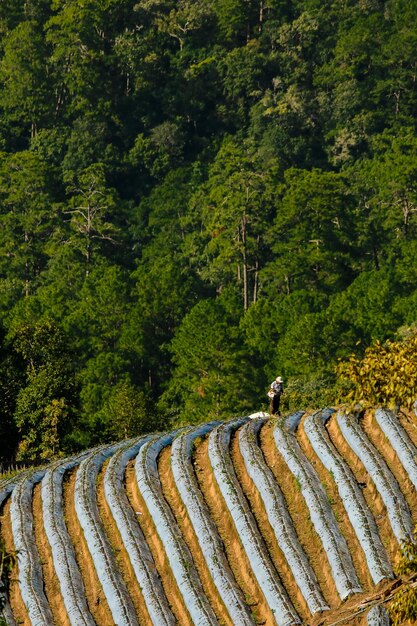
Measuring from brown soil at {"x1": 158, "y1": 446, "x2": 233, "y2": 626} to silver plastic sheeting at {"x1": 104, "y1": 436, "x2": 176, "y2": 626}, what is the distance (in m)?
0.76

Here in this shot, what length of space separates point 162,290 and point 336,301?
12571 millimetres

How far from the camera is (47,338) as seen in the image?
2336 inches

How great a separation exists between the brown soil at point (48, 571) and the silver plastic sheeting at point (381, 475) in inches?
243

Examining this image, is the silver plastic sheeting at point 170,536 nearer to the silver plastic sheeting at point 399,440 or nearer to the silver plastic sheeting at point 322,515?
the silver plastic sheeting at point 322,515

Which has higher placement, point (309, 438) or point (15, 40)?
point (15, 40)

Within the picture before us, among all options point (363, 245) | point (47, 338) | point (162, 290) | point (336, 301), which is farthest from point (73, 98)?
point (47, 338)

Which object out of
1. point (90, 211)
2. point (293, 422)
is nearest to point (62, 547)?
point (293, 422)

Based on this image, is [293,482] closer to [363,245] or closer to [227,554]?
[227,554]

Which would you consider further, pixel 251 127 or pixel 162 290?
pixel 251 127

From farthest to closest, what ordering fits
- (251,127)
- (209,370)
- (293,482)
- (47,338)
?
1. (251,127)
2. (209,370)
3. (47,338)
4. (293,482)

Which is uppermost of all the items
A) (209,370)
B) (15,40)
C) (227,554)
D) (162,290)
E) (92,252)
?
(15,40)

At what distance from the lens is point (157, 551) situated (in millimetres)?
30641

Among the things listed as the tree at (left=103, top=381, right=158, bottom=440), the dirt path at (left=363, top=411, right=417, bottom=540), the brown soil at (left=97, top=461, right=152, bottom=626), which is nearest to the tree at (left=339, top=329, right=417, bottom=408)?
the dirt path at (left=363, top=411, right=417, bottom=540)

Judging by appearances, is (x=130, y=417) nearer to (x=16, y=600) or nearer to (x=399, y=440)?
(x=399, y=440)
